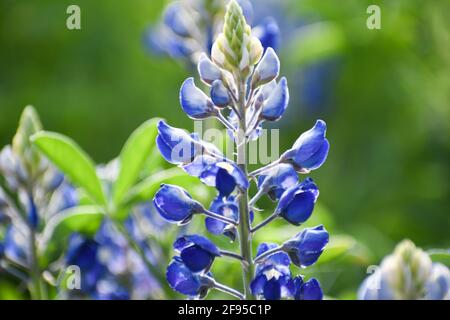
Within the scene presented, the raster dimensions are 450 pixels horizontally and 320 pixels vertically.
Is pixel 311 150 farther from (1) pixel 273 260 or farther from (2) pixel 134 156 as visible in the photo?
(2) pixel 134 156

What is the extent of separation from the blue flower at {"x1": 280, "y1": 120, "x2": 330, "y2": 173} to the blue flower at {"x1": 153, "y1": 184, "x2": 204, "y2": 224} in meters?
0.27

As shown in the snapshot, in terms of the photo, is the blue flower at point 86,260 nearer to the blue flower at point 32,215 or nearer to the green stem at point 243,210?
the blue flower at point 32,215

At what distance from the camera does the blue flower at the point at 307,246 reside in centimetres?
207

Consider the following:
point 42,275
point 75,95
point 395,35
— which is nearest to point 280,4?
point 395,35

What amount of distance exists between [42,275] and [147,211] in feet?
1.45

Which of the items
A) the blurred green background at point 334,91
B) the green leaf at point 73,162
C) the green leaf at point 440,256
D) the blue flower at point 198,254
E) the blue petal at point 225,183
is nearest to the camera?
the blue petal at point 225,183

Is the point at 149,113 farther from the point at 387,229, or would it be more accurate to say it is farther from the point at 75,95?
the point at 387,229

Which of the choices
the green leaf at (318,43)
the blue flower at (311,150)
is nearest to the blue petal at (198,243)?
the blue flower at (311,150)

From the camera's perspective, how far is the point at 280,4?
17.8 ft

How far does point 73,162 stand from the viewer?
2.64 metres

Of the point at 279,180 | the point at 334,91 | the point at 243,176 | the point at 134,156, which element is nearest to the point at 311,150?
the point at 279,180

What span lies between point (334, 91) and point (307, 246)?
9.70ft

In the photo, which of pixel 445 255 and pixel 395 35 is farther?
pixel 395 35

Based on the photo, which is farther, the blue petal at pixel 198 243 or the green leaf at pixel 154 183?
the green leaf at pixel 154 183
